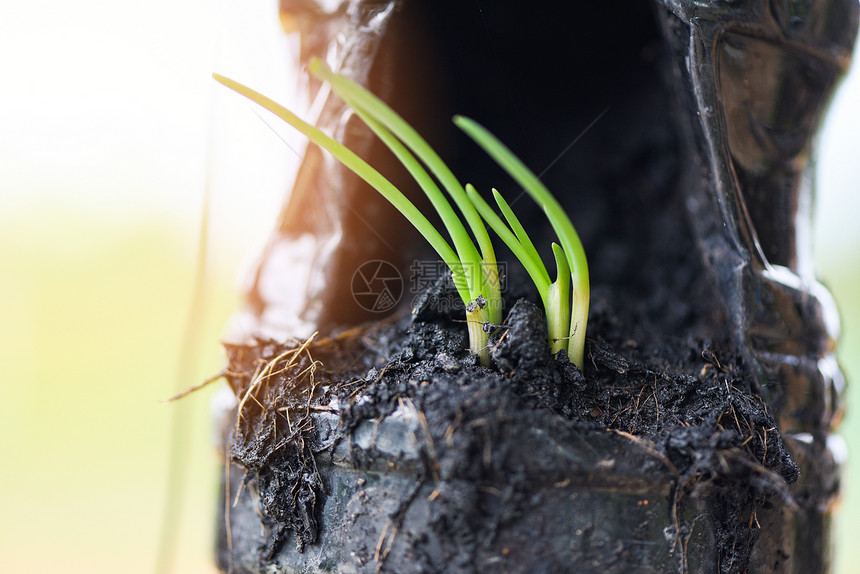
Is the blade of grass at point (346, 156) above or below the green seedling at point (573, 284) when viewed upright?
above

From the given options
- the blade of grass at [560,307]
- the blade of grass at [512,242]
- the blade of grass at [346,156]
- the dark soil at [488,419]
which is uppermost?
the blade of grass at [346,156]

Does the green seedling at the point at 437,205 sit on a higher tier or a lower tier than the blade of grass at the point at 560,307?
higher

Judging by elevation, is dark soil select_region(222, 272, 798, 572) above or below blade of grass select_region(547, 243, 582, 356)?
below

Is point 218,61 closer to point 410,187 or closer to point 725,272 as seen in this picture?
point 410,187

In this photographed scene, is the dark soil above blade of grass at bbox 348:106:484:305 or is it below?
below

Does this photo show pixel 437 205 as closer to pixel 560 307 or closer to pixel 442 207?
pixel 442 207

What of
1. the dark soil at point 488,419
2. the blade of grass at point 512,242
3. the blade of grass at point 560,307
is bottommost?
the dark soil at point 488,419

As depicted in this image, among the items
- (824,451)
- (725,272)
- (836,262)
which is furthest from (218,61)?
(836,262)

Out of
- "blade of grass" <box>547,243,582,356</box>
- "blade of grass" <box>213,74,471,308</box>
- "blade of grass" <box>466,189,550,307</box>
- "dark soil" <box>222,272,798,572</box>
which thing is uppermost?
"blade of grass" <box>213,74,471,308</box>

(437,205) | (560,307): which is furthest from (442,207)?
(560,307)
